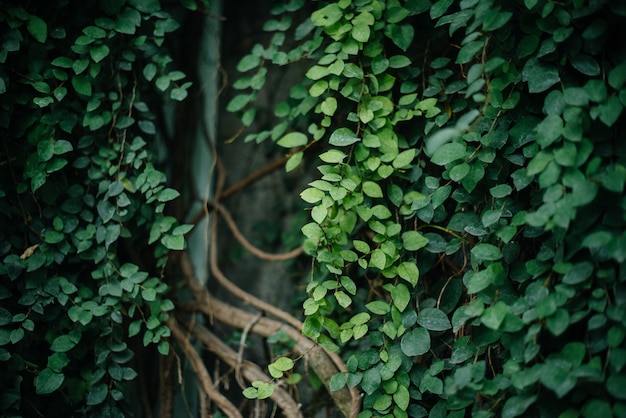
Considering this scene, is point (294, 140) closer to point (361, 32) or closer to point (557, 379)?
point (361, 32)

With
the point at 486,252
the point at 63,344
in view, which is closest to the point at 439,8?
the point at 486,252

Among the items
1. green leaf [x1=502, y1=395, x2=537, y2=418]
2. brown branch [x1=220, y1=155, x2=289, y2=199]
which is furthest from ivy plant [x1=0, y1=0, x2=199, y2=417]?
green leaf [x1=502, y1=395, x2=537, y2=418]

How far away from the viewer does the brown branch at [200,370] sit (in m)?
1.75

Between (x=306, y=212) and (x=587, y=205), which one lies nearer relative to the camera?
(x=587, y=205)

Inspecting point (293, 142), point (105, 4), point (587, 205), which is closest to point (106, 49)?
point (105, 4)

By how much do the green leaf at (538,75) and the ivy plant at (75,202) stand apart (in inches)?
37.4

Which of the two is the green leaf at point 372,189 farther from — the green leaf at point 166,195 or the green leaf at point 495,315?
the green leaf at point 166,195

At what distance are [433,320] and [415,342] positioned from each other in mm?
73

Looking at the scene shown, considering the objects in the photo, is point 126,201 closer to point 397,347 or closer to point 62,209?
point 62,209

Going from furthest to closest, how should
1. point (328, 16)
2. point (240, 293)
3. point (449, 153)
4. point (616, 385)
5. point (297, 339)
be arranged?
point (240, 293) < point (297, 339) < point (328, 16) < point (449, 153) < point (616, 385)

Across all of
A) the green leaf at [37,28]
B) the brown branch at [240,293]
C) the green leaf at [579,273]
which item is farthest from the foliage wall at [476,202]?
the green leaf at [37,28]

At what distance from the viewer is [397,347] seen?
147 cm

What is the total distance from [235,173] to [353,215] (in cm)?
84

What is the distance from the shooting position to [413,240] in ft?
4.84
